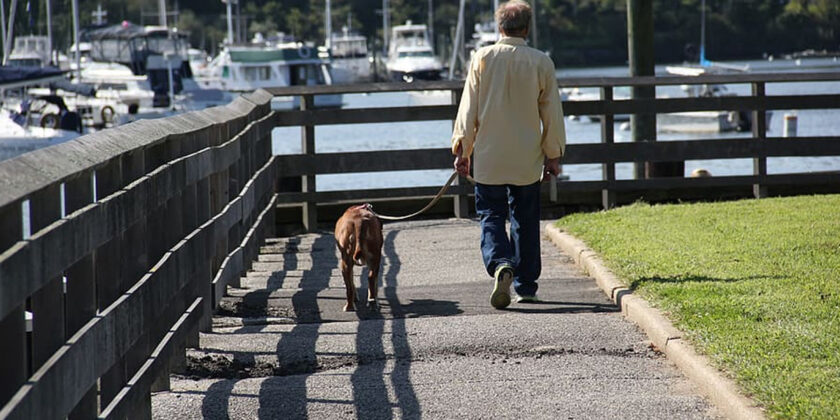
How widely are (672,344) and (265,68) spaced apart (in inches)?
2503

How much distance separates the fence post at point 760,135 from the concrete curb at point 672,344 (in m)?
4.32

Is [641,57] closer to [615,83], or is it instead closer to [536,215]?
[615,83]

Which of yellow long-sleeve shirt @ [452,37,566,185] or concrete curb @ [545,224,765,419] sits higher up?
yellow long-sleeve shirt @ [452,37,566,185]

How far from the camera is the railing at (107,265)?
3.54m

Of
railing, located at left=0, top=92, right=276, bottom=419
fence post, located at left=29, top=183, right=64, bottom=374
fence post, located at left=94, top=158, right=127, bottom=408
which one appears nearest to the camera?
railing, located at left=0, top=92, right=276, bottom=419

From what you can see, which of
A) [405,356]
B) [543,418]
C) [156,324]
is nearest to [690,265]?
[405,356]

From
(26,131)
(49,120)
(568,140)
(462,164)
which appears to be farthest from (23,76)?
(462,164)

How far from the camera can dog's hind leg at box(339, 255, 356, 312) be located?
8109 mm

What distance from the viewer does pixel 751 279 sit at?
7.92m

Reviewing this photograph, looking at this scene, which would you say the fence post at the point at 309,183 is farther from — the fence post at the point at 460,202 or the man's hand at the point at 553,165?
the man's hand at the point at 553,165

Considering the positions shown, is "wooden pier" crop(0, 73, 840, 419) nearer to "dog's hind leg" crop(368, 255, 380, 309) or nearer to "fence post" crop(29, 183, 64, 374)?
"fence post" crop(29, 183, 64, 374)

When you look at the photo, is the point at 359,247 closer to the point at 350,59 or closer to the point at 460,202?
the point at 460,202

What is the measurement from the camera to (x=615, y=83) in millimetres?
12914

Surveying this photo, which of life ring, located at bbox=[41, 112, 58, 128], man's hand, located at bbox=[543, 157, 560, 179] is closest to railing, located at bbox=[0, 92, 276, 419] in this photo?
man's hand, located at bbox=[543, 157, 560, 179]
